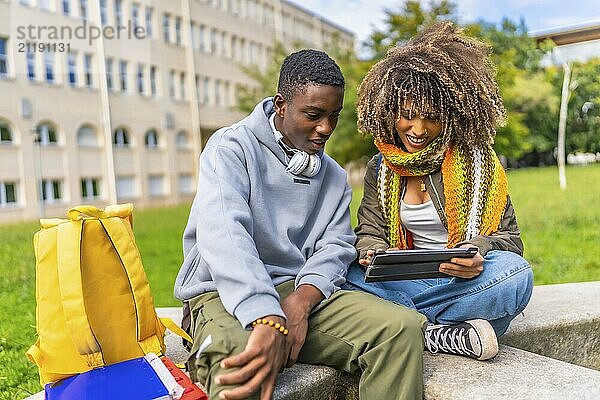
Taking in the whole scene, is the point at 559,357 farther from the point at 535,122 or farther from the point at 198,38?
the point at 198,38

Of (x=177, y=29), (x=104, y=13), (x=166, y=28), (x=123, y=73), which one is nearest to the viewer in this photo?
(x=104, y=13)

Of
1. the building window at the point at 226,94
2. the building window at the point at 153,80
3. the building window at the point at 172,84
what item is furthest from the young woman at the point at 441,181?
the building window at the point at 226,94

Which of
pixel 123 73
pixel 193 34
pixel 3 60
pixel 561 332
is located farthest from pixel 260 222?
pixel 193 34

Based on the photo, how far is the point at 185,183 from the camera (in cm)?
1834

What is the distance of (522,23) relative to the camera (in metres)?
21.9

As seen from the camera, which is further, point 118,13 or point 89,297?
point 118,13

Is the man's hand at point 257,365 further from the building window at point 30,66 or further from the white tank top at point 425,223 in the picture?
the building window at point 30,66

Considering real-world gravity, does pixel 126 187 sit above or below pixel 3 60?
below

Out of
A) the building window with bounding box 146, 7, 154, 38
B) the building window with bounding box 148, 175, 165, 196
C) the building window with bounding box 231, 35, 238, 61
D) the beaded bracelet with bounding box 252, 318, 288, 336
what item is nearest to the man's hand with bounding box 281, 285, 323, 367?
the beaded bracelet with bounding box 252, 318, 288, 336

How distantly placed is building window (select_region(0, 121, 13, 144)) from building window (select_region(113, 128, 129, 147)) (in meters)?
3.09

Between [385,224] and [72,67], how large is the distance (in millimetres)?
14388

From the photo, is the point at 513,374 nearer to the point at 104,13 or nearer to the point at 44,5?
the point at 44,5

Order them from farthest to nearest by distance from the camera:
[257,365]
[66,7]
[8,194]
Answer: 1. [66,7]
2. [8,194]
3. [257,365]

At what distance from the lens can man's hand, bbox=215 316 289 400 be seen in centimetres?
133
